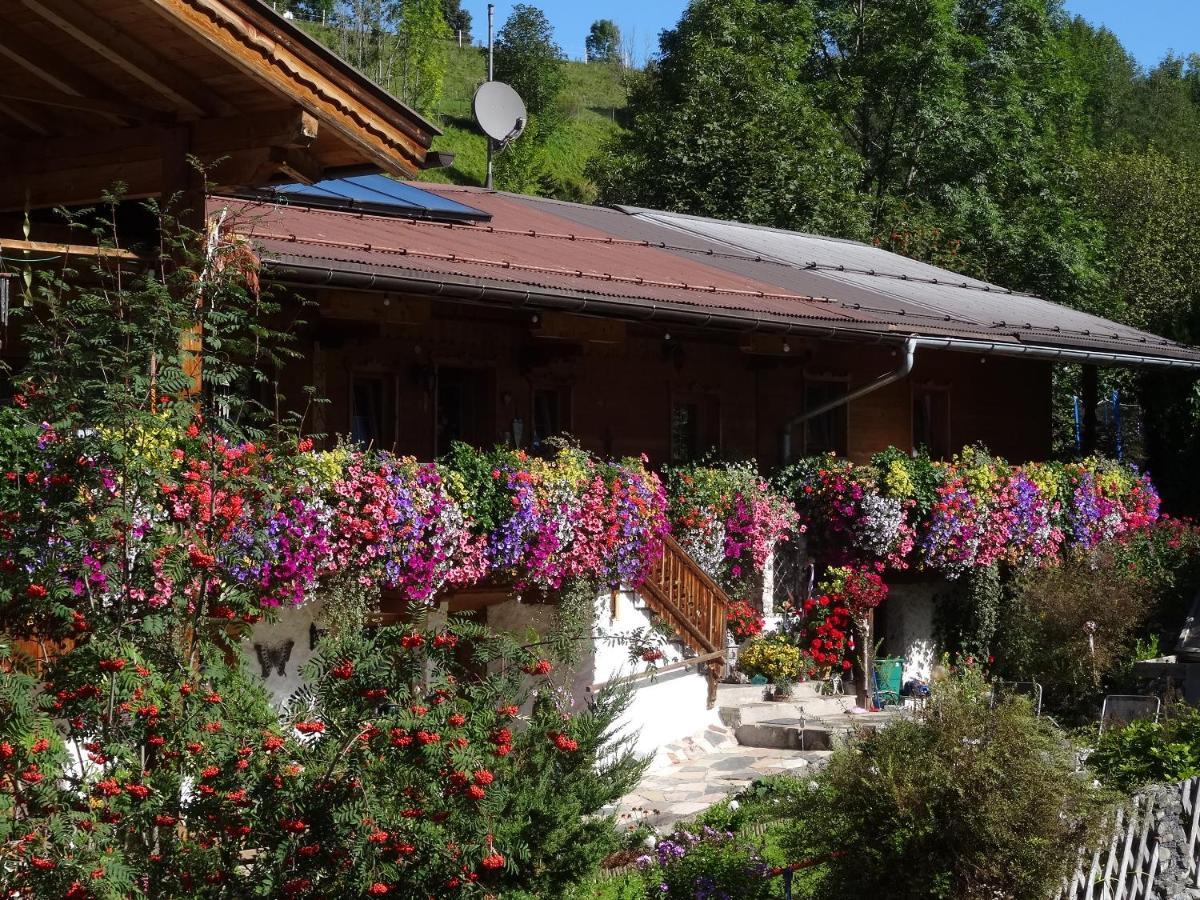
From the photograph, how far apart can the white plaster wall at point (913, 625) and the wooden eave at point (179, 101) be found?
11651 mm

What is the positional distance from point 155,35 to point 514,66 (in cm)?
5270

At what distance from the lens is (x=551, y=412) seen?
49.0ft

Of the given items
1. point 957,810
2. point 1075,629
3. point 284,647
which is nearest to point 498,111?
point 1075,629

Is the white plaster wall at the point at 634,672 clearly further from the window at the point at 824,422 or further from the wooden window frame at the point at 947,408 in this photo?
the wooden window frame at the point at 947,408

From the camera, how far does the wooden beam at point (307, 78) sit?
6910 mm

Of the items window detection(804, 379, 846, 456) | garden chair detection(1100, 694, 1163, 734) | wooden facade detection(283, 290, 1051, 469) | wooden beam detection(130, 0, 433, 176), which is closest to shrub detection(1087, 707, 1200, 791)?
garden chair detection(1100, 694, 1163, 734)

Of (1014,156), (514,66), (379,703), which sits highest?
(514,66)

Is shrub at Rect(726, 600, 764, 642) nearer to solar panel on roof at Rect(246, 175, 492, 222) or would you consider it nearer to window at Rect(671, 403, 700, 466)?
window at Rect(671, 403, 700, 466)

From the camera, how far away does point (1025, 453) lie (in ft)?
69.3

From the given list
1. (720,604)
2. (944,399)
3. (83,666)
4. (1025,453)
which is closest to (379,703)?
(83,666)

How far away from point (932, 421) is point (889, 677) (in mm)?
4488

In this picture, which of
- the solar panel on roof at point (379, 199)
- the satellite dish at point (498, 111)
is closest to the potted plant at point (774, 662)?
the solar panel on roof at point (379, 199)

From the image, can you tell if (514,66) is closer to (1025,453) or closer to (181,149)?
(1025,453)

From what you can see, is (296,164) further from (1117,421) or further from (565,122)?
(565,122)
